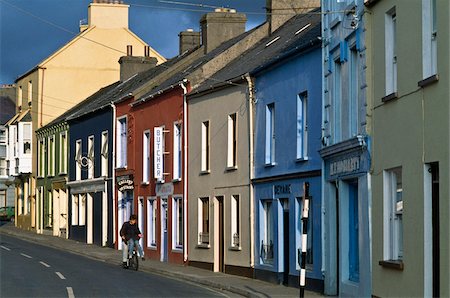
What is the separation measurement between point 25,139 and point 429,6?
46.2 m

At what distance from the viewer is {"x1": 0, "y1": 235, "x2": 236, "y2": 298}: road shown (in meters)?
22.8

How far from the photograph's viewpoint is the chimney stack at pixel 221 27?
40875mm

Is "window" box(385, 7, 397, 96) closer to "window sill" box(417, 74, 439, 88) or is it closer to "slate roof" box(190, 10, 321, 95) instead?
"window sill" box(417, 74, 439, 88)

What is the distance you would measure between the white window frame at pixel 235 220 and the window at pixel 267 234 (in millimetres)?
2021

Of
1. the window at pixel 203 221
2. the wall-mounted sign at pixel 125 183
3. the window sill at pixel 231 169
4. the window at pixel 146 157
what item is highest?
the window at pixel 146 157

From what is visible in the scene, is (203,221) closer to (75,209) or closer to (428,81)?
(428,81)

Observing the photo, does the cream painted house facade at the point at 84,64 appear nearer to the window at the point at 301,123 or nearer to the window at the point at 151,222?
the window at the point at 151,222

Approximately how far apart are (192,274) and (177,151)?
24.2 feet

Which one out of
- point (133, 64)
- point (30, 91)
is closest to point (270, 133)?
point (133, 64)

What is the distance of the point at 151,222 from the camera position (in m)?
38.9

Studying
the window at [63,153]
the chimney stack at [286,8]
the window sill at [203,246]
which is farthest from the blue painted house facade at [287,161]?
the window at [63,153]

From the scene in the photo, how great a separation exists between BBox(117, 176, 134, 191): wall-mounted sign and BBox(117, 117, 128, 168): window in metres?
1.00

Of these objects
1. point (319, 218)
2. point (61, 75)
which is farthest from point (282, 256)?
point (61, 75)

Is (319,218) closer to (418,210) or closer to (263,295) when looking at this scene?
(263,295)
